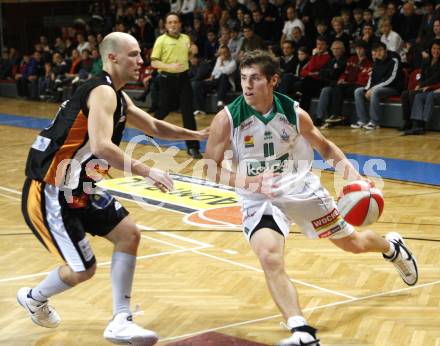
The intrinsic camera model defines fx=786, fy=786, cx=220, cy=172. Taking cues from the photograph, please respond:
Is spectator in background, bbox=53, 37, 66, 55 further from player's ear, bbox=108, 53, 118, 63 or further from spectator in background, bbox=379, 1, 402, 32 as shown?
player's ear, bbox=108, 53, 118, 63

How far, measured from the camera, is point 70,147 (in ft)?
13.8

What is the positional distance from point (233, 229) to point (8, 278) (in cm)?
213

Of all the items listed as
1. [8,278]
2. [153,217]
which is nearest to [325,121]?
[153,217]

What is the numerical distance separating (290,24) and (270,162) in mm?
11811

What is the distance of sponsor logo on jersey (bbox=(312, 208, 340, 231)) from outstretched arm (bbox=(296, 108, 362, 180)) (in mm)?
249

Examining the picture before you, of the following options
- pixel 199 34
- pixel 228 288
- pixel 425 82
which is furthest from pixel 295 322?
pixel 199 34

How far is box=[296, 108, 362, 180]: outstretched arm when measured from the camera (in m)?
4.56

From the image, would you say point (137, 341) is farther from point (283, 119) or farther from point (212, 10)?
point (212, 10)

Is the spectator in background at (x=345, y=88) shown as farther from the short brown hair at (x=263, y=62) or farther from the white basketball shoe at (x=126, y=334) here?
the white basketball shoe at (x=126, y=334)

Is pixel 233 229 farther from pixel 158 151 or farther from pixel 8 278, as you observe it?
pixel 158 151

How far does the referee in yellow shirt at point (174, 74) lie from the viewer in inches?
405

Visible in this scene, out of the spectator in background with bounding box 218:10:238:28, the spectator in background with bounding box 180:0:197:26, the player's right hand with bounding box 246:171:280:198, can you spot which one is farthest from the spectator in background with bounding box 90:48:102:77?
the player's right hand with bounding box 246:171:280:198

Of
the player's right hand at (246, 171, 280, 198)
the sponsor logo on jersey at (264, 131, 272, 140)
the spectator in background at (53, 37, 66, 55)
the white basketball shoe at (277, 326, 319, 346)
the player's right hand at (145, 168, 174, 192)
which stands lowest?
the spectator in background at (53, 37, 66, 55)

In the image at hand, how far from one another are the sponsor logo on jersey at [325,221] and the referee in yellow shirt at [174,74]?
571 cm
